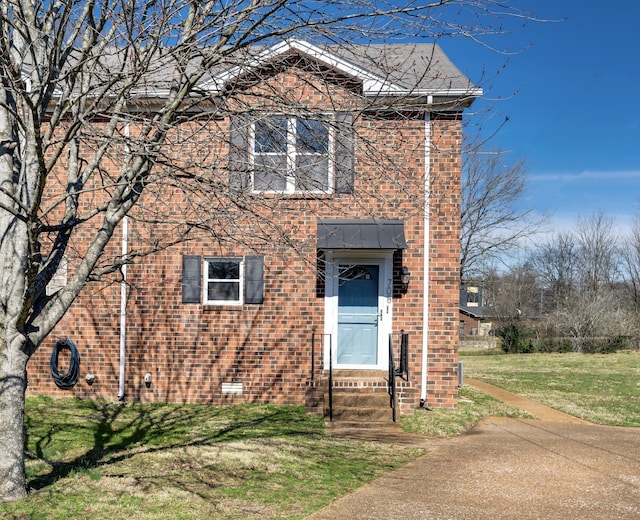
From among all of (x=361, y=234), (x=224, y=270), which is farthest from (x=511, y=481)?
(x=224, y=270)

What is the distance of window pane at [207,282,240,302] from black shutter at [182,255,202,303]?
0.20 meters

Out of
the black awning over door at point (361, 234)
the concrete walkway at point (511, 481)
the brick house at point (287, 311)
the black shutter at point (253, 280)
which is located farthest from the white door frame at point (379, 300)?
the concrete walkway at point (511, 481)

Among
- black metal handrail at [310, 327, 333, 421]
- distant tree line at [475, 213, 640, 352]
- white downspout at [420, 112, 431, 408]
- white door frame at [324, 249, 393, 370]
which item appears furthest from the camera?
distant tree line at [475, 213, 640, 352]

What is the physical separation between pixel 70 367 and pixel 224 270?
10.2 feet

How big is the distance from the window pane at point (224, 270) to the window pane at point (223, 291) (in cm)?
11

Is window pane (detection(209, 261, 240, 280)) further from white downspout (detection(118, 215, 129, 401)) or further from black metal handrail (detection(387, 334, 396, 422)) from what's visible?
black metal handrail (detection(387, 334, 396, 422))

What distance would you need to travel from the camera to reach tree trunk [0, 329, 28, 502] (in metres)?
4.97

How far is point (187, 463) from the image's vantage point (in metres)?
6.38

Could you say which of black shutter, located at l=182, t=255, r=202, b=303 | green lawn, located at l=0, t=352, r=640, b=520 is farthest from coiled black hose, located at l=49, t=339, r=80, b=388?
black shutter, located at l=182, t=255, r=202, b=303

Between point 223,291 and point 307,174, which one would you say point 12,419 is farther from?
point 223,291

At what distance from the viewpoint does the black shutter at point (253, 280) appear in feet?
33.2

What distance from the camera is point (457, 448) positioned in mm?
7543

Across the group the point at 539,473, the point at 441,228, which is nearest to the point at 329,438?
the point at 539,473

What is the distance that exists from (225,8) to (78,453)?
5180 millimetres
